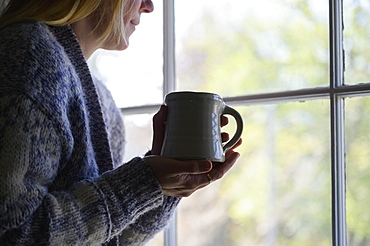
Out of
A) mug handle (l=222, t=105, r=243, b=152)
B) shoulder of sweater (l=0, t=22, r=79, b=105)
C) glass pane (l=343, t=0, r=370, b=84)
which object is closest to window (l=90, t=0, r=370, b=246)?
glass pane (l=343, t=0, r=370, b=84)

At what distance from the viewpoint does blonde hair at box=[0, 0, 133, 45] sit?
3.04 ft

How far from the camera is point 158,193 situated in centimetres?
87

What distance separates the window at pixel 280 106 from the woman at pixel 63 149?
1.10 ft

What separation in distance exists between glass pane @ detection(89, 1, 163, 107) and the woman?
20.2 inches

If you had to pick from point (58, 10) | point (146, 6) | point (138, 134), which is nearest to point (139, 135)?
point (138, 134)

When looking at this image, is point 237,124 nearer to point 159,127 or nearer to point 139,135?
point 159,127

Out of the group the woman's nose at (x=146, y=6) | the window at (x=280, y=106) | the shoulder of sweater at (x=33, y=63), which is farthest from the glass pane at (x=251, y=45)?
the shoulder of sweater at (x=33, y=63)

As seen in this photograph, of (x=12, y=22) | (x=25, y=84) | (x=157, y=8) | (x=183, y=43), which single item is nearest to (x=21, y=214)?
(x=25, y=84)

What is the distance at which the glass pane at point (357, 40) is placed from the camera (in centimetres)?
109

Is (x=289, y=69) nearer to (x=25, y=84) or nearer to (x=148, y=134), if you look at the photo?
(x=148, y=134)

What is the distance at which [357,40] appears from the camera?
43.6 inches

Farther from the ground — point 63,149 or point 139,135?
point 63,149

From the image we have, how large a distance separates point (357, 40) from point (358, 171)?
11.4 inches

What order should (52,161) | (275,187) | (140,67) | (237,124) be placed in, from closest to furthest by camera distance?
(52,161) → (237,124) → (275,187) → (140,67)
